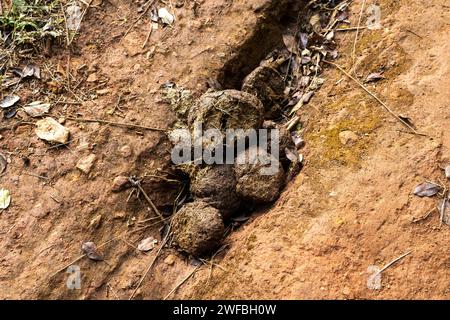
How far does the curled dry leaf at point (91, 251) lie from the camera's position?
2986 millimetres

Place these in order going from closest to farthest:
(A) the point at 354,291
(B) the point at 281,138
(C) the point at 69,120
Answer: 1. (A) the point at 354,291
2. (B) the point at 281,138
3. (C) the point at 69,120

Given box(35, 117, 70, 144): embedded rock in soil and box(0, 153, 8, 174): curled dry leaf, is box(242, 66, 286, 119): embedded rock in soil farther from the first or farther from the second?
box(0, 153, 8, 174): curled dry leaf

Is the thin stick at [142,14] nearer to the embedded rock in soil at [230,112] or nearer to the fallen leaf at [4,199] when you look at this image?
the embedded rock in soil at [230,112]

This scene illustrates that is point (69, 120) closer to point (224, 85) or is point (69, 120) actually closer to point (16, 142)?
point (16, 142)

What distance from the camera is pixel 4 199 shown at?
3133 millimetres

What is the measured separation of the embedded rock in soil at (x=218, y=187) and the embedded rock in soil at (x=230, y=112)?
0.89 ft

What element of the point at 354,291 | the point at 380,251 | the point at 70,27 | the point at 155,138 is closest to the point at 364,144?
the point at 380,251

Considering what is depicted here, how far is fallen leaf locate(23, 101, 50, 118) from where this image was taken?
3.40 m

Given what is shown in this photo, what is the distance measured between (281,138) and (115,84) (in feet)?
4.32

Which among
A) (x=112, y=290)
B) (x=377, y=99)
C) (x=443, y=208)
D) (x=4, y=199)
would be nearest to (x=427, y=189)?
(x=443, y=208)

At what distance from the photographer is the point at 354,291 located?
254 centimetres

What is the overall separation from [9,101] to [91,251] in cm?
132

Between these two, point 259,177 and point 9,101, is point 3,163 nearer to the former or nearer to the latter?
point 9,101

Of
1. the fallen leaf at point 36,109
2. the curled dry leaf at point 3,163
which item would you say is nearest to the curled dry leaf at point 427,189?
the fallen leaf at point 36,109
